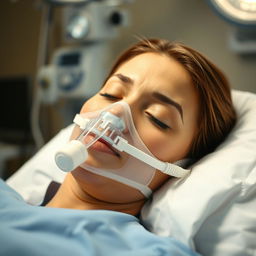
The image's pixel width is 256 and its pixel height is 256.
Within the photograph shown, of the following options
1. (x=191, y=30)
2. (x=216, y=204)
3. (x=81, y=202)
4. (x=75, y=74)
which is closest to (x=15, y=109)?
(x=75, y=74)

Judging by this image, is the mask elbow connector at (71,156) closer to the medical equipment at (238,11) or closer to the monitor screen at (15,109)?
the medical equipment at (238,11)

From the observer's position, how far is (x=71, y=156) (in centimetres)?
75

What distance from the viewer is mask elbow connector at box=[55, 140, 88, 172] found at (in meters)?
0.75

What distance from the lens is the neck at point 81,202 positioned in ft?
3.00

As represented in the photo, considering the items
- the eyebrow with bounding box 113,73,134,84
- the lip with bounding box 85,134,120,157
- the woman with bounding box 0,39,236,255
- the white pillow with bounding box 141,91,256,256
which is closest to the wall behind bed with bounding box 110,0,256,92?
the woman with bounding box 0,39,236,255

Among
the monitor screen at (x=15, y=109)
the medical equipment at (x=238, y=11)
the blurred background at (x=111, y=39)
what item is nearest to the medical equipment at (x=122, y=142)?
the medical equipment at (x=238, y=11)

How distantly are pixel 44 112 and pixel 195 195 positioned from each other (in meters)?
1.83

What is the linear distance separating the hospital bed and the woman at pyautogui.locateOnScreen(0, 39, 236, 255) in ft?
0.21

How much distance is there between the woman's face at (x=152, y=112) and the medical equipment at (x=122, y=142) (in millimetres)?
14

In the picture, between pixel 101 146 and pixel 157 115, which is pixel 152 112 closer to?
pixel 157 115

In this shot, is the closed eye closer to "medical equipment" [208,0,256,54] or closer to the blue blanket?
the blue blanket

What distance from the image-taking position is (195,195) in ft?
2.70

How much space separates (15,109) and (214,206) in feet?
6.46

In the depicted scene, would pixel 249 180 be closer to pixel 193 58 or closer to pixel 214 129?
pixel 214 129
